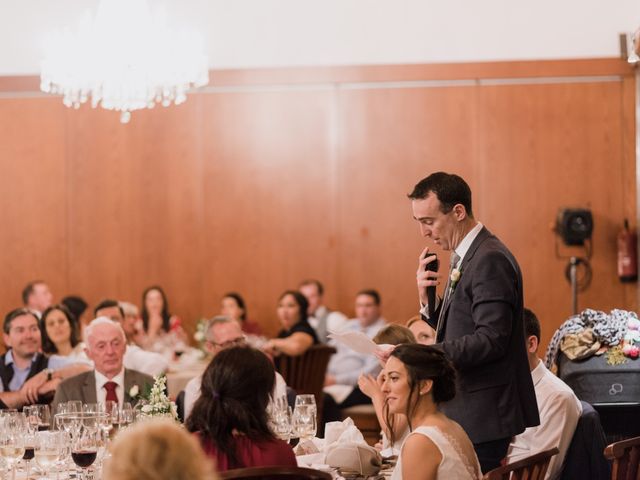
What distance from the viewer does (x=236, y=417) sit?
2.98m

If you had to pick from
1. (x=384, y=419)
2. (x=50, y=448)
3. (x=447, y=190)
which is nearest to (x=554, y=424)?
(x=384, y=419)

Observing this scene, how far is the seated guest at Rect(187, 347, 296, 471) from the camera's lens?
2.97 m

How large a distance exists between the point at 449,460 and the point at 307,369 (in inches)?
169

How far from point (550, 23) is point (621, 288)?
247 cm

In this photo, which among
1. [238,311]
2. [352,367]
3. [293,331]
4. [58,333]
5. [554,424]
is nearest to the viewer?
[554,424]

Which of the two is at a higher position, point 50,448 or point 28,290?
point 28,290

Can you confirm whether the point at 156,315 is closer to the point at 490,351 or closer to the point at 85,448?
the point at 85,448

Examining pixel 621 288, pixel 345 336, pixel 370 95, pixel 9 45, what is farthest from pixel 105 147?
pixel 345 336

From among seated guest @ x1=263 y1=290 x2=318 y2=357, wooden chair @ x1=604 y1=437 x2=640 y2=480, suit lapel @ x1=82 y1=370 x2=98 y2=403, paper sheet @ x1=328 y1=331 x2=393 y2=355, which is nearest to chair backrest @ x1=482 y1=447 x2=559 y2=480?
wooden chair @ x1=604 y1=437 x2=640 y2=480

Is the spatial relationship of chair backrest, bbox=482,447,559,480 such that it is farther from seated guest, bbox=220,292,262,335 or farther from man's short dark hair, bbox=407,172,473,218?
seated guest, bbox=220,292,262,335

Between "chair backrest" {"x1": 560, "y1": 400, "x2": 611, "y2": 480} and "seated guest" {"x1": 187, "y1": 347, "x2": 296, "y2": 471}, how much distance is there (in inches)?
54.6

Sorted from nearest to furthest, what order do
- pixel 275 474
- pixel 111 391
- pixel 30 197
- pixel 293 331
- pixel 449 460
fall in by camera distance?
pixel 275 474 → pixel 449 460 → pixel 111 391 → pixel 293 331 → pixel 30 197

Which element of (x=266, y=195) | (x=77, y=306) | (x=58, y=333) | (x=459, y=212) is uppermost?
(x=266, y=195)

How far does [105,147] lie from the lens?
996 cm
